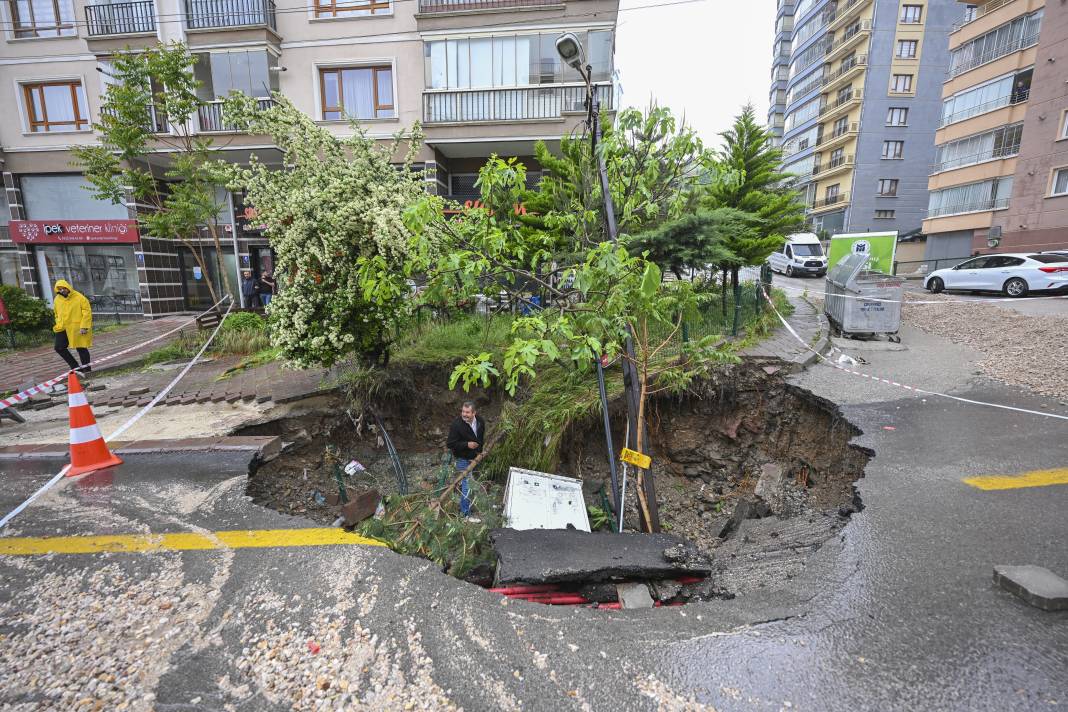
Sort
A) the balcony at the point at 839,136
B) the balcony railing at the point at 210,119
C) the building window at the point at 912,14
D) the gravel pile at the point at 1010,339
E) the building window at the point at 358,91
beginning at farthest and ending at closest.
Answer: the balcony at the point at 839,136 < the building window at the point at 912,14 < the building window at the point at 358,91 < the balcony railing at the point at 210,119 < the gravel pile at the point at 1010,339

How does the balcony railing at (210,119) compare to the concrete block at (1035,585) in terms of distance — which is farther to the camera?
the balcony railing at (210,119)

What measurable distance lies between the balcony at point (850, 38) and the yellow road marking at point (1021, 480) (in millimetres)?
42881

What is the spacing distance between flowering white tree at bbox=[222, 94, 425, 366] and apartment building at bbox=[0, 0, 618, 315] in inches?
333

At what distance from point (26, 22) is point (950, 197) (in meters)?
39.5

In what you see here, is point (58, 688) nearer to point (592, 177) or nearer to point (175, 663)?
point (175, 663)

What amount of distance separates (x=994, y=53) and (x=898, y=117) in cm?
1375

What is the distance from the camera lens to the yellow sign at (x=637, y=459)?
4219 millimetres

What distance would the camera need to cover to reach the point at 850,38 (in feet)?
119

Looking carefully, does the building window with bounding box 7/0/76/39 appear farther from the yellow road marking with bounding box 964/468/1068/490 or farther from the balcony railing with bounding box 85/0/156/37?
the yellow road marking with bounding box 964/468/1068/490

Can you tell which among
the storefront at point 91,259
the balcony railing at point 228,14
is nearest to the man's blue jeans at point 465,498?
the balcony railing at point 228,14

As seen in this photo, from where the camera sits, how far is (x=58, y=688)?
2.29m

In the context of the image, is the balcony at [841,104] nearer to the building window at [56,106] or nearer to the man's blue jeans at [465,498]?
the man's blue jeans at [465,498]

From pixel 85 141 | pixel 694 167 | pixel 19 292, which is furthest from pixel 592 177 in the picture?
pixel 85 141

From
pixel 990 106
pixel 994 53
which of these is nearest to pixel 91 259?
pixel 990 106
